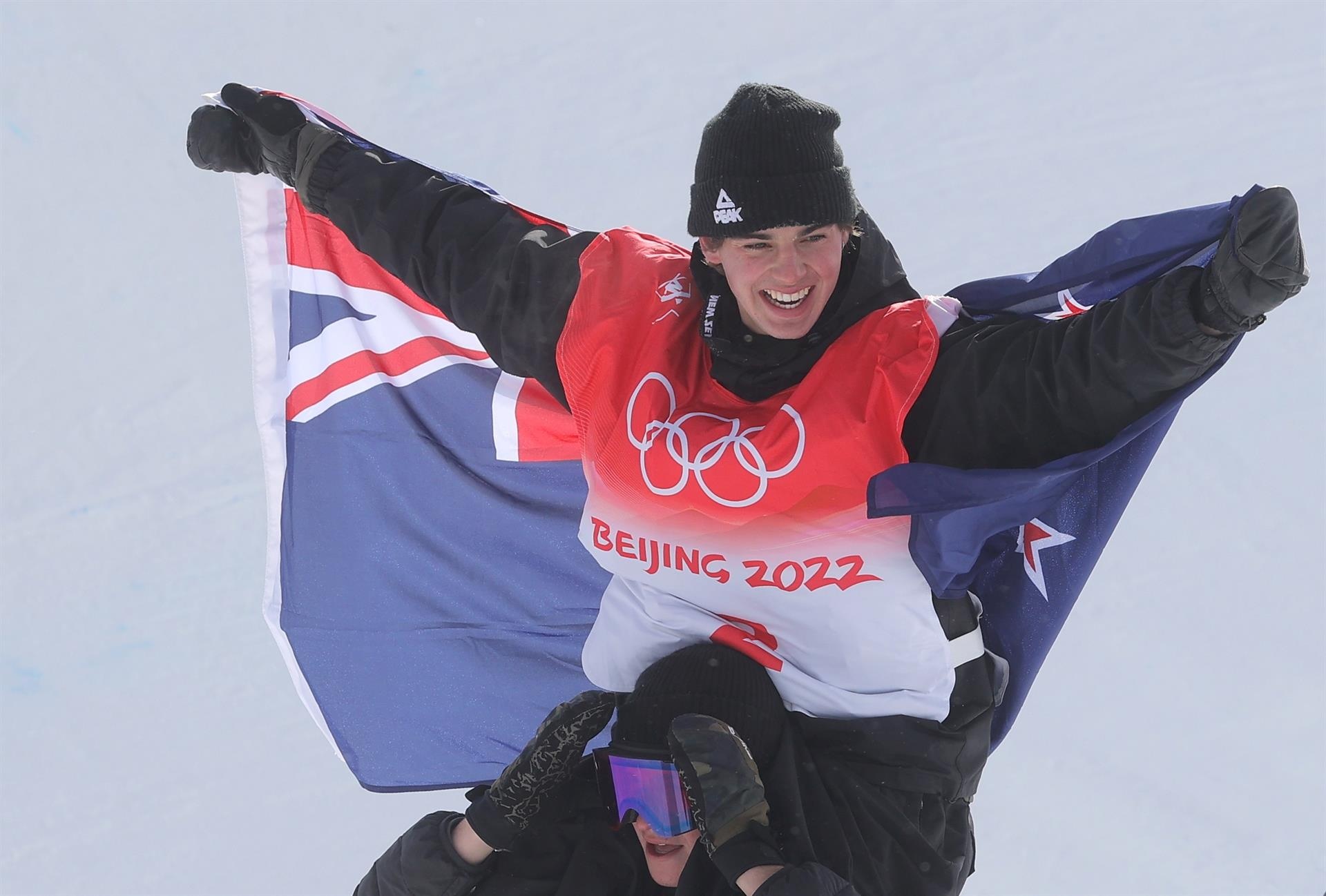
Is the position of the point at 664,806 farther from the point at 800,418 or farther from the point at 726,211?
the point at 726,211

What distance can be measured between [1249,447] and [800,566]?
2.41 m

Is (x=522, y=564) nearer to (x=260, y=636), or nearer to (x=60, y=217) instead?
(x=260, y=636)

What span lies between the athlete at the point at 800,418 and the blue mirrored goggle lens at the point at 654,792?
0.24m

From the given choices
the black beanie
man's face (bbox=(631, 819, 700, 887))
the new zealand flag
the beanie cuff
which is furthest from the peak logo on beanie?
man's face (bbox=(631, 819, 700, 887))

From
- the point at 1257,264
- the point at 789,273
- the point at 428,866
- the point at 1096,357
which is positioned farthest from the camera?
the point at 428,866

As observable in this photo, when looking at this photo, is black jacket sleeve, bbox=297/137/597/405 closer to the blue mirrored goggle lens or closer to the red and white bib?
the red and white bib

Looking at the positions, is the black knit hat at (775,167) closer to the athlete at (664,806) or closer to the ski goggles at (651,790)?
the athlete at (664,806)

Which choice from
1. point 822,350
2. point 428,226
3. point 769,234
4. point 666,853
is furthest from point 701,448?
point 428,226

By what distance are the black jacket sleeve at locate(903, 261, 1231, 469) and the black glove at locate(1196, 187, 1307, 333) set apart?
0.14 feet

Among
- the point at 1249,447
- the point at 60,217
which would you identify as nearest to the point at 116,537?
the point at 60,217

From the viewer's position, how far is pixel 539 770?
229cm

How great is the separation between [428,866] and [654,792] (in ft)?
Result: 1.33

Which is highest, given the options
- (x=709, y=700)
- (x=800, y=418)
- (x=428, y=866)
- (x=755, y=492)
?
(x=800, y=418)

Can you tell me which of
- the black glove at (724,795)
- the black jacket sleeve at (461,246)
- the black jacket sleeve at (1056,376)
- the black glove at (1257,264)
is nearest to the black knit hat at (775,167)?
the black jacket sleeve at (1056,376)
